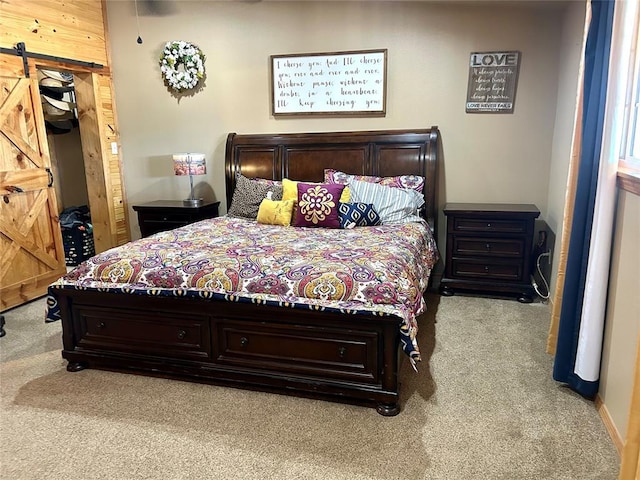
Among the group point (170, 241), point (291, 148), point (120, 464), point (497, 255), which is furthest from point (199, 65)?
point (120, 464)

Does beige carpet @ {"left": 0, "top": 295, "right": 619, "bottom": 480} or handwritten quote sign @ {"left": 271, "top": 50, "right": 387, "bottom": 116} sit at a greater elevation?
handwritten quote sign @ {"left": 271, "top": 50, "right": 387, "bottom": 116}

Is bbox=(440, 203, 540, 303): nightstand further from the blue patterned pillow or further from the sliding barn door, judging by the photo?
the sliding barn door

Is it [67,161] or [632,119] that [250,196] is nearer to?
[632,119]

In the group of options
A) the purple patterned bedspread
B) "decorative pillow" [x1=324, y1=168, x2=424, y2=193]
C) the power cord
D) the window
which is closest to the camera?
the window

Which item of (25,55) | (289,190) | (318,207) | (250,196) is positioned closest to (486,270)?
(318,207)

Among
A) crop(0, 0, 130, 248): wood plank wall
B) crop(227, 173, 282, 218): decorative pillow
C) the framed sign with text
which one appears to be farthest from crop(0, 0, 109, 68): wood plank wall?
the framed sign with text

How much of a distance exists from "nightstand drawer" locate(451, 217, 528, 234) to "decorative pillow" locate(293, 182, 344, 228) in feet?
3.33

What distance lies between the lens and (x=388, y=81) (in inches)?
166

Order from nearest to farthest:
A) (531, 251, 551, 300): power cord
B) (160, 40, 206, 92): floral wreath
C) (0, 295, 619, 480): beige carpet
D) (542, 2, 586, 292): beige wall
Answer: (0, 295, 619, 480): beige carpet
(542, 2, 586, 292): beige wall
(531, 251, 551, 300): power cord
(160, 40, 206, 92): floral wreath

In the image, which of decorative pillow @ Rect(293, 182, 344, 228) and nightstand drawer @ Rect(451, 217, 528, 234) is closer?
decorative pillow @ Rect(293, 182, 344, 228)

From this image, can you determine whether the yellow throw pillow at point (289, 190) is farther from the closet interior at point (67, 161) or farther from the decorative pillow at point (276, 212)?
the closet interior at point (67, 161)

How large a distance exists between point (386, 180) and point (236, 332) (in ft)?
6.76

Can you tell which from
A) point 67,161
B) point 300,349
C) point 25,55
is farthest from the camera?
point 67,161

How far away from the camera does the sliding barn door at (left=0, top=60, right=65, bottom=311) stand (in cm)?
383
